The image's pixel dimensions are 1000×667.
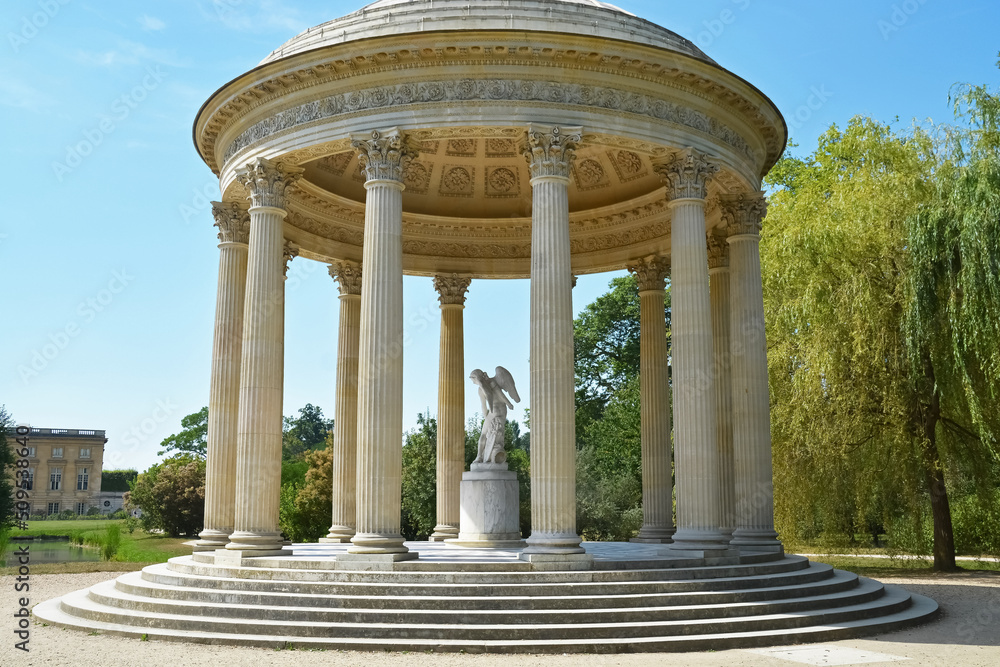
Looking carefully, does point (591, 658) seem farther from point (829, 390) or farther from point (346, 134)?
point (829, 390)

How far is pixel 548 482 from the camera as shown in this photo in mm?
29656

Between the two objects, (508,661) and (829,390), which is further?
(829,390)

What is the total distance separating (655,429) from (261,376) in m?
20.7

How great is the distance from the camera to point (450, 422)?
4750 cm

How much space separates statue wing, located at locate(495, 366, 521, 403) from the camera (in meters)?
41.6

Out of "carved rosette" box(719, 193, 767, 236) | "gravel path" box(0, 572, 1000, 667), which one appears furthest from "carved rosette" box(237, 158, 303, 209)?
"carved rosette" box(719, 193, 767, 236)

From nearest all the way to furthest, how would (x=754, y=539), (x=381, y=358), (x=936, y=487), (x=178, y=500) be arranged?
1. (x=381, y=358)
2. (x=754, y=539)
3. (x=936, y=487)
4. (x=178, y=500)

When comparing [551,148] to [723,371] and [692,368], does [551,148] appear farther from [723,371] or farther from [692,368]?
[723,371]

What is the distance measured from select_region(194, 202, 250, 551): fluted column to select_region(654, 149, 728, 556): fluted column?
18855 mm

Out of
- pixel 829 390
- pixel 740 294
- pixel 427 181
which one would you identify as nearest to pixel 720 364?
pixel 740 294

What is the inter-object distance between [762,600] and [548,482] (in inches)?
310

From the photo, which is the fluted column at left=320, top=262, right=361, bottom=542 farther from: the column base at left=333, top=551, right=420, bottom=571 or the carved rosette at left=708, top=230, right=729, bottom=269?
the carved rosette at left=708, top=230, right=729, bottom=269

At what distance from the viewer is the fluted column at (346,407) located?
42.8 metres

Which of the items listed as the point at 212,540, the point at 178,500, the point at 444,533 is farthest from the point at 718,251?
the point at 178,500
